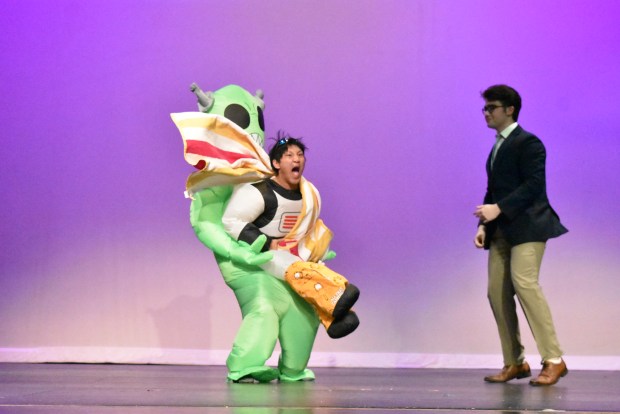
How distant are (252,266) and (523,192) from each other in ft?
3.95

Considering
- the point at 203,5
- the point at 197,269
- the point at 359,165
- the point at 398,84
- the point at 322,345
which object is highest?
the point at 203,5

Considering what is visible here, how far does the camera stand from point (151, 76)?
18.5 feet

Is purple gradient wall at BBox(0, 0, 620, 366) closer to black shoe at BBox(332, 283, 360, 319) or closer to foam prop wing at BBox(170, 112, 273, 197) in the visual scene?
foam prop wing at BBox(170, 112, 273, 197)

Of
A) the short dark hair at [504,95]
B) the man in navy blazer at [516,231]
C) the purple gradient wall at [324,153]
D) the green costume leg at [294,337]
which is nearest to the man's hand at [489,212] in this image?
the man in navy blazer at [516,231]

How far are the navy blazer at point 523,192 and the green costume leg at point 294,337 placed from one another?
37.0 inches

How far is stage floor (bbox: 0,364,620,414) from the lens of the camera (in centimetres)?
290

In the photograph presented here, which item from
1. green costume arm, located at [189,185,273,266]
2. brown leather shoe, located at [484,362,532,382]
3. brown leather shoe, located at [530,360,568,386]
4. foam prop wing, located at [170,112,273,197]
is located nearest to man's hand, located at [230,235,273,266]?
green costume arm, located at [189,185,273,266]

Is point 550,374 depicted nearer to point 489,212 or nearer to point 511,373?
point 511,373

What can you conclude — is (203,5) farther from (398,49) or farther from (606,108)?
(606,108)

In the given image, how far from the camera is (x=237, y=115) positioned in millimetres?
4449

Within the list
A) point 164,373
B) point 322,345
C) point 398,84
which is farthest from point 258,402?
point 398,84

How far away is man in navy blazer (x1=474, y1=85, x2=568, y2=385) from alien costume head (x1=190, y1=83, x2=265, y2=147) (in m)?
1.05

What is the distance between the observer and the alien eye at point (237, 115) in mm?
4438

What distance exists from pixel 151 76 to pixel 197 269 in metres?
1.15
